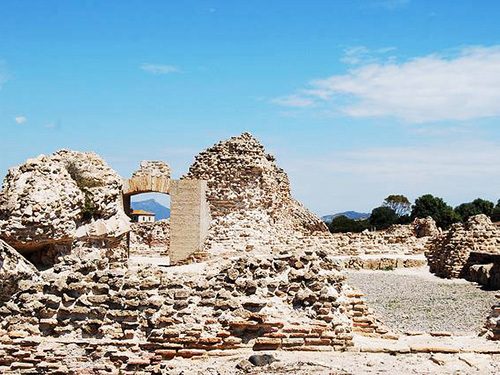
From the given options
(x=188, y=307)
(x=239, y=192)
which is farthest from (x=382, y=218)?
(x=188, y=307)

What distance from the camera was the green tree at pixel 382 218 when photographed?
218 feet

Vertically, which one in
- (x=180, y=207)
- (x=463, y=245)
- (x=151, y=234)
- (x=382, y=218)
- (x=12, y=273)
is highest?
(x=382, y=218)

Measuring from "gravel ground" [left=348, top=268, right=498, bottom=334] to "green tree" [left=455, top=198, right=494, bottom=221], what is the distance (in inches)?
1774

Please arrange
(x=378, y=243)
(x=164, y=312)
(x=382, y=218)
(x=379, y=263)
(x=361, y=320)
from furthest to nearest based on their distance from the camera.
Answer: (x=382, y=218) < (x=378, y=243) < (x=379, y=263) < (x=361, y=320) < (x=164, y=312)

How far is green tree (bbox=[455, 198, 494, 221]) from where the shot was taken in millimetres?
63875

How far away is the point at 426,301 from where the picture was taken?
49.2 feet

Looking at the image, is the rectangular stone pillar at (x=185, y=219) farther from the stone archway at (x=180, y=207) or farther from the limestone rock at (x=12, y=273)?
the limestone rock at (x=12, y=273)

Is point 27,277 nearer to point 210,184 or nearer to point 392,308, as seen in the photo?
point 392,308

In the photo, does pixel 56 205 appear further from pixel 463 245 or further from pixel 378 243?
pixel 378 243

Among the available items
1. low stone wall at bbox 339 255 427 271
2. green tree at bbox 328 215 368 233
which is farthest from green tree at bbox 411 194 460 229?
low stone wall at bbox 339 255 427 271

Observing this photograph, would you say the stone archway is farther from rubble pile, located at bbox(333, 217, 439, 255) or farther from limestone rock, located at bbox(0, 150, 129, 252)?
rubble pile, located at bbox(333, 217, 439, 255)

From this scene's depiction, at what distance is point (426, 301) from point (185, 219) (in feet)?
28.1

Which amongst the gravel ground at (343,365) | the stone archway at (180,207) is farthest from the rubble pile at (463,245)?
the gravel ground at (343,365)

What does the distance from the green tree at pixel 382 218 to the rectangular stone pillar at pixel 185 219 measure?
47068 mm
